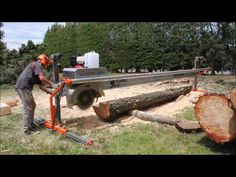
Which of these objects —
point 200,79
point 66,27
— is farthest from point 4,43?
point 200,79

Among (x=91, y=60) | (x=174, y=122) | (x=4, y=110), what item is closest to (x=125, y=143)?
(x=174, y=122)

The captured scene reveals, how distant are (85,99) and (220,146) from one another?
276cm

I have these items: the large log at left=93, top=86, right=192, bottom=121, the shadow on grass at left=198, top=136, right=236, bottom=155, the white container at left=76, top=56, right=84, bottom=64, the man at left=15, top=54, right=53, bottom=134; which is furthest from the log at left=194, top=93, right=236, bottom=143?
the man at left=15, top=54, right=53, bottom=134

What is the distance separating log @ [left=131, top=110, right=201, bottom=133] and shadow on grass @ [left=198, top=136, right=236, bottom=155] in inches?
17.4

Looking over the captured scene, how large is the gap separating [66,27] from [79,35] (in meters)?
1.35

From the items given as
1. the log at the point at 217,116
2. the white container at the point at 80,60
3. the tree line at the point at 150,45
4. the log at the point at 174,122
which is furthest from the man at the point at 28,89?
the tree line at the point at 150,45

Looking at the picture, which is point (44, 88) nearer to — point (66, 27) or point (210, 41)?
point (210, 41)

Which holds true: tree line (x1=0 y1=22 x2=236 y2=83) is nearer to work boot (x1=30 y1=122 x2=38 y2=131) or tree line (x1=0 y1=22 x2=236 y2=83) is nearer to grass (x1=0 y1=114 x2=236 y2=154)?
work boot (x1=30 y1=122 x2=38 y2=131)

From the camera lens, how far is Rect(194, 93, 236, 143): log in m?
4.25

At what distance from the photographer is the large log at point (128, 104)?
21.7 ft

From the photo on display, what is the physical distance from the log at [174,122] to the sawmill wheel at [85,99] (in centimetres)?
115

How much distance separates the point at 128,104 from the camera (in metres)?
6.98

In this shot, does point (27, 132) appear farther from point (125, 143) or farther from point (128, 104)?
point (128, 104)

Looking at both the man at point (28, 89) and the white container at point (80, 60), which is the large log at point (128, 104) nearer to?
the white container at point (80, 60)
